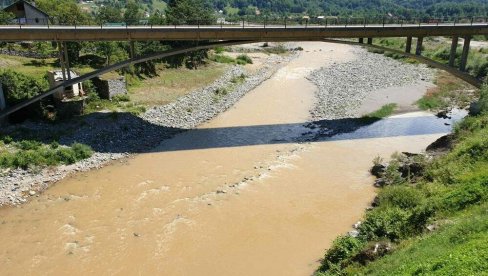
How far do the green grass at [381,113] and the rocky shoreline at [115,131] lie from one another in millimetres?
12645

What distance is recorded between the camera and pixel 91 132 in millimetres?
30281

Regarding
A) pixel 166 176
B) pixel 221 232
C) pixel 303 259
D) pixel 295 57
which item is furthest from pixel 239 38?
pixel 295 57

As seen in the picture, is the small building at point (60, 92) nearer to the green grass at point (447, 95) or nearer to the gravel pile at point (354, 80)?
the gravel pile at point (354, 80)

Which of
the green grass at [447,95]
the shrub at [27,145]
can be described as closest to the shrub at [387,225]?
the shrub at [27,145]

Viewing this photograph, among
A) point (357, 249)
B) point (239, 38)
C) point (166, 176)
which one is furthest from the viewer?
point (239, 38)

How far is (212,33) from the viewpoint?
31.4 m

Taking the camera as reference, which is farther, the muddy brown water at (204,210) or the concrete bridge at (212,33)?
the concrete bridge at (212,33)

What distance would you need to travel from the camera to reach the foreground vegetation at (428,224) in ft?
39.9

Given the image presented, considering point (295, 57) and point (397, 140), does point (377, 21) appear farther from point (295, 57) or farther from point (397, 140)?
point (295, 57)

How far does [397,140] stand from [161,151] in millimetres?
17824

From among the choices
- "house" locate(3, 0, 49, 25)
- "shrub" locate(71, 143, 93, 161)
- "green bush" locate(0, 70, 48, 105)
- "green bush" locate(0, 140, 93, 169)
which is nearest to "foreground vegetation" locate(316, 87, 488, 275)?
"shrub" locate(71, 143, 93, 161)

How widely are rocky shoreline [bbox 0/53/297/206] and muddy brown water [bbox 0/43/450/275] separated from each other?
0.96 metres

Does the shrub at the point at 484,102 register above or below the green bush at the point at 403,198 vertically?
above

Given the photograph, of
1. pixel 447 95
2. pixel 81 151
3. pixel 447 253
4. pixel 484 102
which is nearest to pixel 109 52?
pixel 81 151
